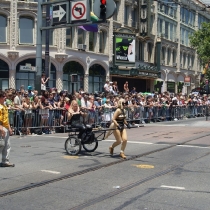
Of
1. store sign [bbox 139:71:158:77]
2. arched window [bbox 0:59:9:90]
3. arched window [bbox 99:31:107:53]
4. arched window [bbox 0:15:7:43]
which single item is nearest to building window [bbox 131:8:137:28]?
store sign [bbox 139:71:158:77]

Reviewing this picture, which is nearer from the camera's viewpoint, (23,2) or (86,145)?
(86,145)

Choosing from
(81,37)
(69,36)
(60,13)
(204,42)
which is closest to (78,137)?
(60,13)

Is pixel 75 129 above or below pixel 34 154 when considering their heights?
above

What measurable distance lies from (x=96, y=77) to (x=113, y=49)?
3.43 m

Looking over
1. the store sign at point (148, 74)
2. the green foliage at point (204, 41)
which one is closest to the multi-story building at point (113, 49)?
the store sign at point (148, 74)

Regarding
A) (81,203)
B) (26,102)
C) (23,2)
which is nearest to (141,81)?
(23,2)

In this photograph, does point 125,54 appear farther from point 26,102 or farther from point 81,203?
point 81,203

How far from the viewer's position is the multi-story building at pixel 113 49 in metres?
30.8

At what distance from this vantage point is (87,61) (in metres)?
35.5

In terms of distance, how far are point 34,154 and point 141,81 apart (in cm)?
3382

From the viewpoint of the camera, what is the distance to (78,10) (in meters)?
16.5

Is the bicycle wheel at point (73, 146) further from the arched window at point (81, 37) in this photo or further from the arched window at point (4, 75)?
the arched window at point (81, 37)

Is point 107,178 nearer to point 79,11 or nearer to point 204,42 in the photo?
point 79,11

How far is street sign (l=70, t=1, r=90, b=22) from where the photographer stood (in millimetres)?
16312
